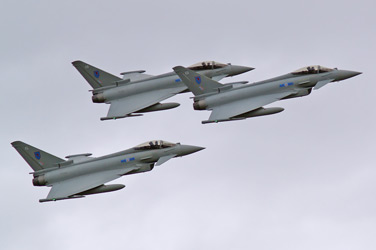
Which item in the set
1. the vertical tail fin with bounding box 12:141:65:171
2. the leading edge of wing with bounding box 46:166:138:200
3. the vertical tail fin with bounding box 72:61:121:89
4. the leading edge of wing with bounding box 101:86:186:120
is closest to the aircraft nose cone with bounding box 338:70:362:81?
the leading edge of wing with bounding box 101:86:186:120

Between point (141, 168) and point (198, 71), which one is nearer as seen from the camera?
point (141, 168)

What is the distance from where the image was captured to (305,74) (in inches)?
3329

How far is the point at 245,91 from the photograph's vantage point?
274ft

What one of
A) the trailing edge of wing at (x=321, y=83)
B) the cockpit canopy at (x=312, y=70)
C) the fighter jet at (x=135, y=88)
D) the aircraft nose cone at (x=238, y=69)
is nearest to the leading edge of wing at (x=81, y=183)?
the fighter jet at (x=135, y=88)

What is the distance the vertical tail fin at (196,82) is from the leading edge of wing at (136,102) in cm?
231

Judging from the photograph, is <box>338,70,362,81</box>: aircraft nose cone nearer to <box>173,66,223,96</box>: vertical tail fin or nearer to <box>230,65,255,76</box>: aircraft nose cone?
<box>230,65,255,76</box>: aircraft nose cone

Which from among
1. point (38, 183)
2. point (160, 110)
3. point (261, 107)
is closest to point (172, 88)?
point (160, 110)

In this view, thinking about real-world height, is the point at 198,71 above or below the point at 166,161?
above

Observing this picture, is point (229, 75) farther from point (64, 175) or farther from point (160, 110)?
point (64, 175)

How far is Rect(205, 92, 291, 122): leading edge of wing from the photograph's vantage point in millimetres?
82312

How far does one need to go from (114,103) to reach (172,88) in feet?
14.2

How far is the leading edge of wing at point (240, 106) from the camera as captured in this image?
82.3m

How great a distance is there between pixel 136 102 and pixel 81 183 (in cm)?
941

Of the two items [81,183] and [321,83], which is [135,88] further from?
[321,83]
